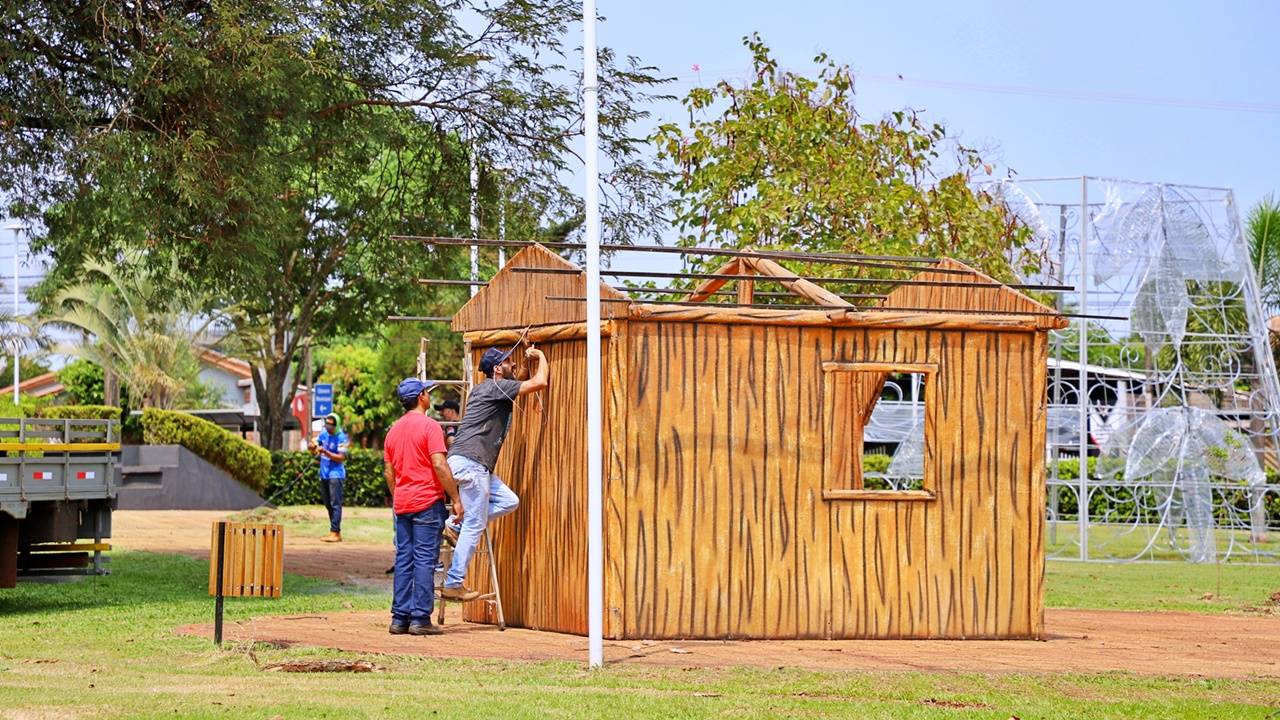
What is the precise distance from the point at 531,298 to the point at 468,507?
1.62m

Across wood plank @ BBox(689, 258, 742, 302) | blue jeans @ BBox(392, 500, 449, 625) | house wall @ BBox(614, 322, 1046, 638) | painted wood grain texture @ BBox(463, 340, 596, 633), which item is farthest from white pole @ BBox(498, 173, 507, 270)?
house wall @ BBox(614, 322, 1046, 638)

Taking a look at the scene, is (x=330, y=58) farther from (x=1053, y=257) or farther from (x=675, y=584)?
(x=1053, y=257)

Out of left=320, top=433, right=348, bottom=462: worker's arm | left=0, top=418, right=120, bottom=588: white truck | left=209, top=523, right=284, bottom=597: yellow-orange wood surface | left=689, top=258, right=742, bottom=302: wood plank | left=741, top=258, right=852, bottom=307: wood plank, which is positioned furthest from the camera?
left=320, top=433, right=348, bottom=462: worker's arm

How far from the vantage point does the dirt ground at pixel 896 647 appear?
10180mm

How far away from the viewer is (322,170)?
63.2ft

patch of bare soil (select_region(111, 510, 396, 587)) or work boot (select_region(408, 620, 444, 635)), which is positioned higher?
work boot (select_region(408, 620, 444, 635))

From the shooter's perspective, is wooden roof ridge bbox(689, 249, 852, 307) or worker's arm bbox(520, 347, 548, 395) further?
wooden roof ridge bbox(689, 249, 852, 307)

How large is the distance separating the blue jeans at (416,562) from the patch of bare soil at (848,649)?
213 mm

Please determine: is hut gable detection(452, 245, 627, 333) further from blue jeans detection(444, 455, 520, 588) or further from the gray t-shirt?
blue jeans detection(444, 455, 520, 588)

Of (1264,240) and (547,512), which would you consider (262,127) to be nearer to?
(547,512)

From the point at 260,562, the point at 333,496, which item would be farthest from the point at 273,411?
the point at 260,562

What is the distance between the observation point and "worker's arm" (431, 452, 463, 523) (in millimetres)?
11523

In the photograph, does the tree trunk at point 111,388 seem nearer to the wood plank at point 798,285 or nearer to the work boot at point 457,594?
the wood plank at point 798,285

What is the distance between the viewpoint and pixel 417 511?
11633 millimetres
